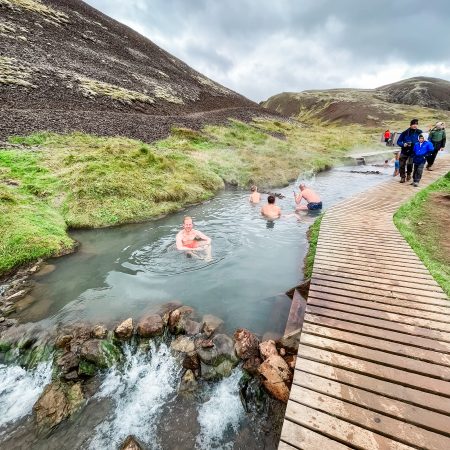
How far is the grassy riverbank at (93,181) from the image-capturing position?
717 cm

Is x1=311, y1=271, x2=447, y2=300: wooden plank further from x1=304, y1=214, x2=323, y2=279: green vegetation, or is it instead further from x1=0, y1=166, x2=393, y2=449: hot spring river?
x1=0, y1=166, x2=393, y2=449: hot spring river

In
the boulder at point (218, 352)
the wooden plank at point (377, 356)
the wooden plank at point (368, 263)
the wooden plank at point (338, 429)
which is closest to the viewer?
the wooden plank at point (338, 429)

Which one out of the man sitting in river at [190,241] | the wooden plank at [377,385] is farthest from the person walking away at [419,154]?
the wooden plank at [377,385]

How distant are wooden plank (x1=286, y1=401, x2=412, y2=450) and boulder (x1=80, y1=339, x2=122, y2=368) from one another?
9.25ft

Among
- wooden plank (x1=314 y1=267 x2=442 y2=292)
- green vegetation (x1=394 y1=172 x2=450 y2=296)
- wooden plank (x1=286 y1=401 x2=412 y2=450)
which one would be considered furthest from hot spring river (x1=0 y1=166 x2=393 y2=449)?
green vegetation (x1=394 y1=172 x2=450 y2=296)

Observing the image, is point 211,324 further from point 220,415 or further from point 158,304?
point 220,415

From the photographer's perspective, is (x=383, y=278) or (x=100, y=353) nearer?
(x=100, y=353)

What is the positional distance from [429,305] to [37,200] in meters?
9.85

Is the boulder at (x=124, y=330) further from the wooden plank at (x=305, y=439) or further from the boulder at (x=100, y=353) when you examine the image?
the wooden plank at (x=305, y=439)

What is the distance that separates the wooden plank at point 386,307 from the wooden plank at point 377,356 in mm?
749

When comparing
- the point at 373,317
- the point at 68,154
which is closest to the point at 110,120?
the point at 68,154

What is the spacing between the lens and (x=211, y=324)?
4.80 m

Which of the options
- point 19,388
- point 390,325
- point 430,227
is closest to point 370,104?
point 430,227

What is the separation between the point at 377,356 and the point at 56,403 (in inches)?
155
